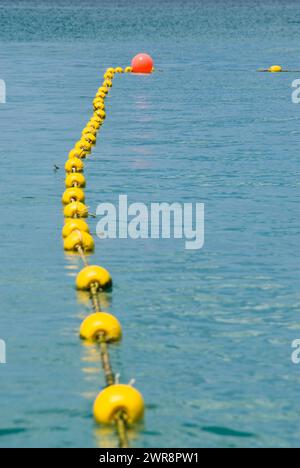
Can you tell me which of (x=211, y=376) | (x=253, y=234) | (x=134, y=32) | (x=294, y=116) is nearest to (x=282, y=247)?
(x=253, y=234)

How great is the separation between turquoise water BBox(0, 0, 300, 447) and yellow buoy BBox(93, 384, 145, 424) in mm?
124

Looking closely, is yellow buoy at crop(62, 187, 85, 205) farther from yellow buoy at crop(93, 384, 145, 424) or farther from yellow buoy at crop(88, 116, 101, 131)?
yellow buoy at crop(93, 384, 145, 424)

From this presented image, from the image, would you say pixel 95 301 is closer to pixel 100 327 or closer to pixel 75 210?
pixel 100 327

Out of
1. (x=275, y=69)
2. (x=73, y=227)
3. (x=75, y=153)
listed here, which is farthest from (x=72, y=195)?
(x=275, y=69)

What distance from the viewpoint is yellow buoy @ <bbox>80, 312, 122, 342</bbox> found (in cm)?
1088

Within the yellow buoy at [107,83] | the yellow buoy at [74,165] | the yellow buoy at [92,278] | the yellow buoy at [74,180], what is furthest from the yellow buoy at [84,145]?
the yellow buoy at [107,83]

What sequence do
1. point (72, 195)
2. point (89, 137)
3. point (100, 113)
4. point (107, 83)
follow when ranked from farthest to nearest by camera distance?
point (107, 83)
point (100, 113)
point (89, 137)
point (72, 195)

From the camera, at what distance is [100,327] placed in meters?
10.9

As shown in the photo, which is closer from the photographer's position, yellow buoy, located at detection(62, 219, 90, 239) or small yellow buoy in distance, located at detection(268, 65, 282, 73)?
yellow buoy, located at detection(62, 219, 90, 239)

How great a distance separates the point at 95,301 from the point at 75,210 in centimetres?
451

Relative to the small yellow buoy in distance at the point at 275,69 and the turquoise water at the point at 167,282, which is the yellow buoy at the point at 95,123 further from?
the small yellow buoy in distance at the point at 275,69

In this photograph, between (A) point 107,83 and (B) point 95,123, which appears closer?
(B) point 95,123

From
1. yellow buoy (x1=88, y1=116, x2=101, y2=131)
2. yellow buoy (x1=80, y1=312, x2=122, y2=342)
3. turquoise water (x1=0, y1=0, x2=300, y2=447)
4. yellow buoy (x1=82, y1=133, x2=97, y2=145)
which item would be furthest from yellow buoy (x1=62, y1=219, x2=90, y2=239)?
yellow buoy (x1=88, y1=116, x2=101, y2=131)

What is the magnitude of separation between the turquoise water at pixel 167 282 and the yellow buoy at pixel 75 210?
7.8 inches
